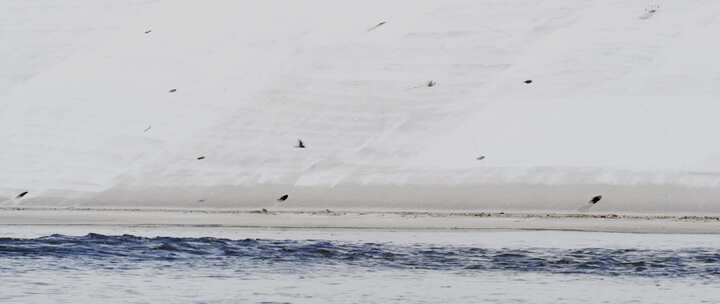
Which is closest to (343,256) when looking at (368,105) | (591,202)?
(591,202)

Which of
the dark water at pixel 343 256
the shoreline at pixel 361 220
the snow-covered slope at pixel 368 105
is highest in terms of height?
the snow-covered slope at pixel 368 105

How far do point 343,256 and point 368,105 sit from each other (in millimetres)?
10159

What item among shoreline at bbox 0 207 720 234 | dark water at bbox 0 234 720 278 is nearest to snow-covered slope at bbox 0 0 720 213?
shoreline at bbox 0 207 720 234

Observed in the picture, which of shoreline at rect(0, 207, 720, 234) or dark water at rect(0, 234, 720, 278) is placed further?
shoreline at rect(0, 207, 720, 234)

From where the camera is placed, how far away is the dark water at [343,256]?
22.6m

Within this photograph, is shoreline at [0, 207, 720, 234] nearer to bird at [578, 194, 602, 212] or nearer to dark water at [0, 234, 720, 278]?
bird at [578, 194, 602, 212]

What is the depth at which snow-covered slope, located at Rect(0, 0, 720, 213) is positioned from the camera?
1174 inches

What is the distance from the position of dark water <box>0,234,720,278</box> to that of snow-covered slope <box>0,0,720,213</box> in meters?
4.23

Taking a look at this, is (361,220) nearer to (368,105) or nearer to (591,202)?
(591,202)

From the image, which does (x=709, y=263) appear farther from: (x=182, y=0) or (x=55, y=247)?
(x=182, y=0)

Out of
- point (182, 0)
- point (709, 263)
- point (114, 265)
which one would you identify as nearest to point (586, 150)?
point (709, 263)

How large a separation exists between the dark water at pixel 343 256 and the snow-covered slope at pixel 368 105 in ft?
13.9

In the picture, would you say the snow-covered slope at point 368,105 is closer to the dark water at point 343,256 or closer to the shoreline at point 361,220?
the shoreline at point 361,220

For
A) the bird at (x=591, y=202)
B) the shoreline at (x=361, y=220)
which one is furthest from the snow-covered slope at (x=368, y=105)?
the shoreline at (x=361, y=220)
